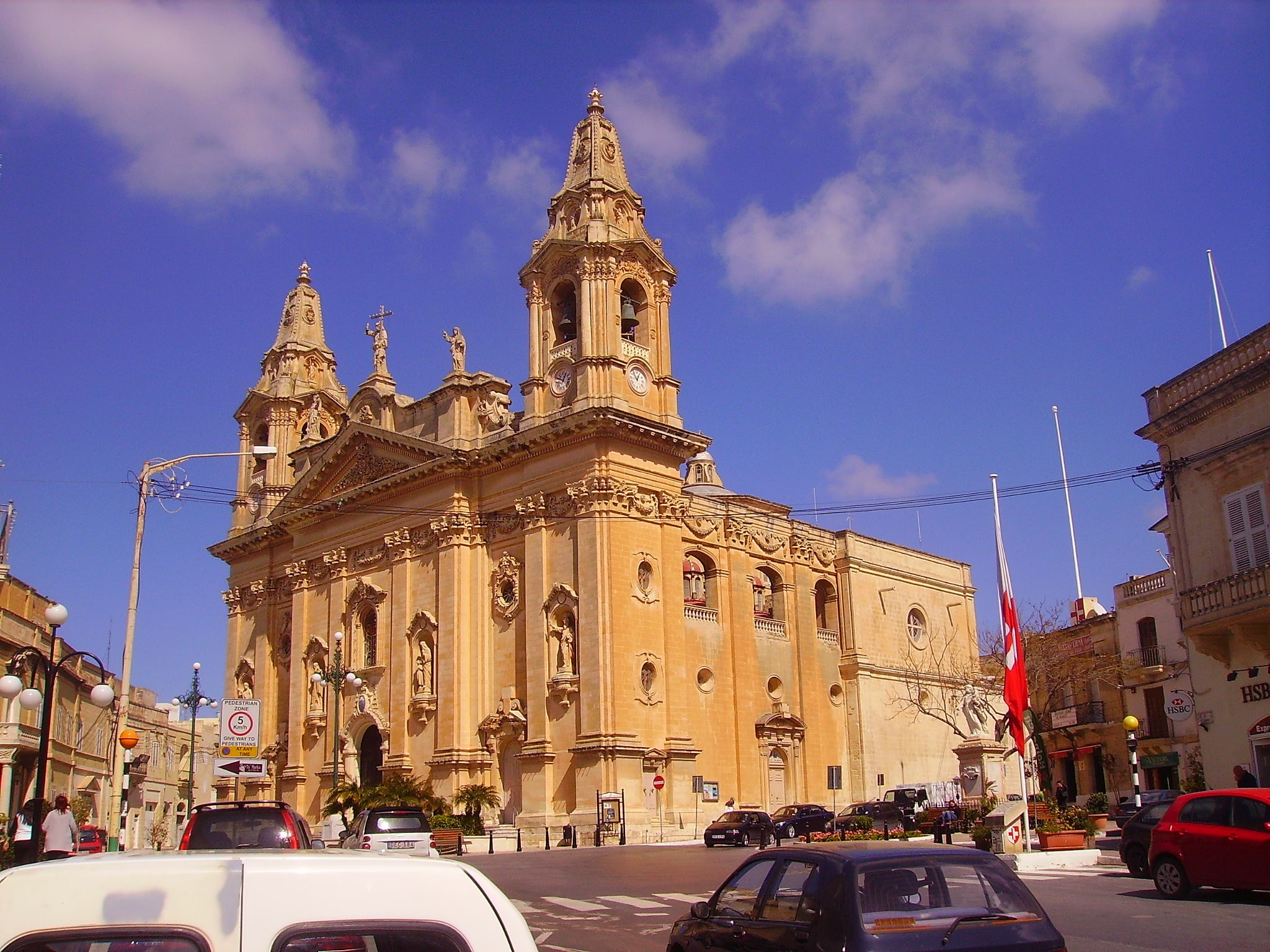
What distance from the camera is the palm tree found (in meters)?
37.0

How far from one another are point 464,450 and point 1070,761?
99.5ft

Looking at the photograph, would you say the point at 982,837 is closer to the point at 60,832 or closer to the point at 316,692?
the point at 60,832

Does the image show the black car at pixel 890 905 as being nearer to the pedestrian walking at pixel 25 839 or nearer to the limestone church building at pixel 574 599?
the pedestrian walking at pixel 25 839

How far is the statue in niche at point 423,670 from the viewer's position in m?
40.7

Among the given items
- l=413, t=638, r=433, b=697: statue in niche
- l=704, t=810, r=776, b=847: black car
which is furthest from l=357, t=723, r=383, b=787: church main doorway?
l=704, t=810, r=776, b=847: black car

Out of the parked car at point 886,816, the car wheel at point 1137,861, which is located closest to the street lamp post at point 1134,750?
the car wheel at point 1137,861

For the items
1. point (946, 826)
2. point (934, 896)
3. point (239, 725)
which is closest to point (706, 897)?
point (946, 826)

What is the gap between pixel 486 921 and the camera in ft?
10.8

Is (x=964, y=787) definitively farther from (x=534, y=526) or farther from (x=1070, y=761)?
(x=1070, y=761)

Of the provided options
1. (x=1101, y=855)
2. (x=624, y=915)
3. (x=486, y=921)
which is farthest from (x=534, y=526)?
(x=486, y=921)

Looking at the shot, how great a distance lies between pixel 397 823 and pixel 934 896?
17614 millimetres

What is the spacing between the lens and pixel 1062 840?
21172 mm

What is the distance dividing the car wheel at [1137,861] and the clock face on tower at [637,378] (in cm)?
2416

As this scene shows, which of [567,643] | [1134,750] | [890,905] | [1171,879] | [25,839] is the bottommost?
[1171,879]
